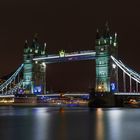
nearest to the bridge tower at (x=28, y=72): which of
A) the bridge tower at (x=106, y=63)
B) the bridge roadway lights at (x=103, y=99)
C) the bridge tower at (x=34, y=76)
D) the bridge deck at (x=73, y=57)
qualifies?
the bridge tower at (x=34, y=76)

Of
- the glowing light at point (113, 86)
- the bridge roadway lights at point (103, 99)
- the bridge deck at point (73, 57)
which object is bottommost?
the bridge roadway lights at point (103, 99)

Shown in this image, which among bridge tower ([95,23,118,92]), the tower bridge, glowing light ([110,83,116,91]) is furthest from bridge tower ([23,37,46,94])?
glowing light ([110,83,116,91])

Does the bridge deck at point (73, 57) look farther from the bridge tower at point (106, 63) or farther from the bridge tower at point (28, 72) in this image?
the bridge tower at point (28, 72)

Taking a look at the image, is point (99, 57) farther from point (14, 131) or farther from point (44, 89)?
point (14, 131)

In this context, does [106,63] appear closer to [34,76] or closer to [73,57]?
[73,57]

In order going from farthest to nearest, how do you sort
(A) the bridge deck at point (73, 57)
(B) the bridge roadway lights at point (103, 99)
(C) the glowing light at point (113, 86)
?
(A) the bridge deck at point (73, 57) → (C) the glowing light at point (113, 86) → (B) the bridge roadway lights at point (103, 99)

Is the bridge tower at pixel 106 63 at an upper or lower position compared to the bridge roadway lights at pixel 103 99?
upper

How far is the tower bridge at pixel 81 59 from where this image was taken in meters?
79.2

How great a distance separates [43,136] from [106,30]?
58628 millimetres

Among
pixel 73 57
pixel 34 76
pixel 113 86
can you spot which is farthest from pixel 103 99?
pixel 34 76

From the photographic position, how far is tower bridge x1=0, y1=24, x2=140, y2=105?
79.2m

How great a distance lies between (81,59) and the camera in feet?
276

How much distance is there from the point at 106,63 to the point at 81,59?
4.80 meters

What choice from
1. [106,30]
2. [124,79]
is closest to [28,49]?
[106,30]
